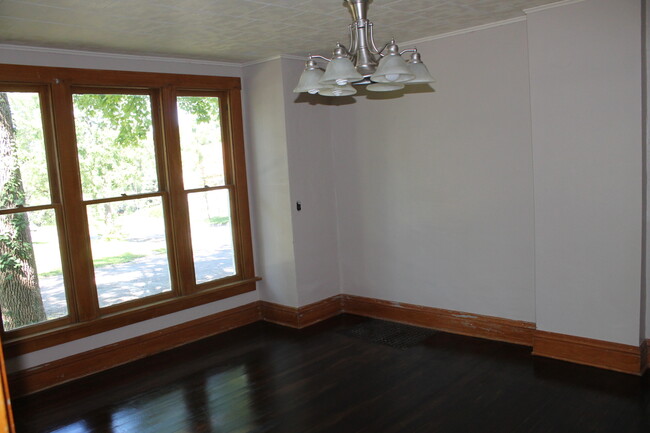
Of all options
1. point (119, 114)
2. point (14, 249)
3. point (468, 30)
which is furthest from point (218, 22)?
point (14, 249)

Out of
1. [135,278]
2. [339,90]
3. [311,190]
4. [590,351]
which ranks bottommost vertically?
[590,351]

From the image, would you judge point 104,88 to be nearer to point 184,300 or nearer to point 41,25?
point 41,25

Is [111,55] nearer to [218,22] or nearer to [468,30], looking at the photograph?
[218,22]

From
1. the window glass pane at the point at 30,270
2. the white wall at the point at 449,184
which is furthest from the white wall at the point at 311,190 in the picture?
the window glass pane at the point at 30,270

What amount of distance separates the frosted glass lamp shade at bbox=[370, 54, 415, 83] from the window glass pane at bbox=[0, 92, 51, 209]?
295 centimetres

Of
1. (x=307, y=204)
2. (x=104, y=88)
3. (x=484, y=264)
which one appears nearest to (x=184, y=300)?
(x=307, y=204)

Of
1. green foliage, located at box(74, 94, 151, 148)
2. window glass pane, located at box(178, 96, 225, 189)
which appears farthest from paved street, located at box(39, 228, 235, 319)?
green foliage, located at box(74, 94, 151, 148)

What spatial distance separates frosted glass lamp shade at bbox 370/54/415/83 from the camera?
7.73ft

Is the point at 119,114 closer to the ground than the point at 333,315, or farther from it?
farther from it

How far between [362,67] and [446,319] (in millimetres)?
2945

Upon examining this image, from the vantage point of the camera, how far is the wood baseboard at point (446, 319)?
174 inches

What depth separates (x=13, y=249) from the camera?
4.04 metres

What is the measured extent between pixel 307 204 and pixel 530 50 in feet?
7.89

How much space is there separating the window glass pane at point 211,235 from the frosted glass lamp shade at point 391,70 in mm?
3031
